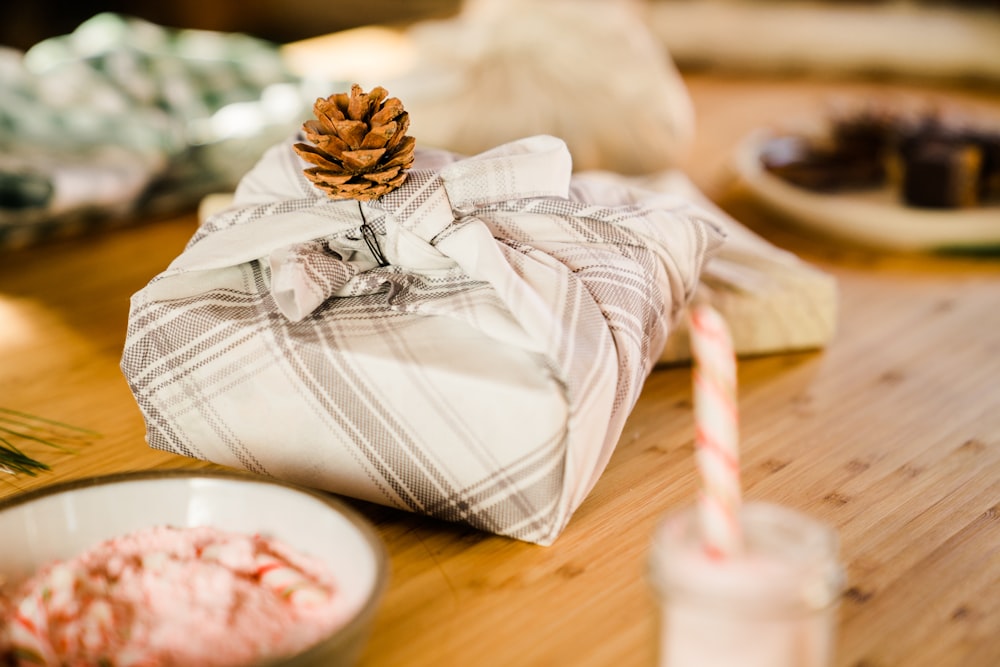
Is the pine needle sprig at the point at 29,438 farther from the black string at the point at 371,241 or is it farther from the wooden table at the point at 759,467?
the black string at the point at 371,241

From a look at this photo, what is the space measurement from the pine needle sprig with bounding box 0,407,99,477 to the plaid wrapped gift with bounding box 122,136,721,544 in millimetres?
149

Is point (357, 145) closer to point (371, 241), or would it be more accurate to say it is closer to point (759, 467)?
point (371, 241)

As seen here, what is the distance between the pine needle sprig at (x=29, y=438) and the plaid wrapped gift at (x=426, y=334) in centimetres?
15

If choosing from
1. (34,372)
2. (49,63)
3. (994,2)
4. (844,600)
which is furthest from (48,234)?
(994,2)

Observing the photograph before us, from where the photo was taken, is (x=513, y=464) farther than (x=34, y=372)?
No

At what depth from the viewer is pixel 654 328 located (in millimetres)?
1011

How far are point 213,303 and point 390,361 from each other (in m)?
0.20

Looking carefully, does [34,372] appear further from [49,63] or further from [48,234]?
[49,63]

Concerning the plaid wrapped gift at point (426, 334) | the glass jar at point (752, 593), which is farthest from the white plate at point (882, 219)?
the glass jar at point (752, 593)

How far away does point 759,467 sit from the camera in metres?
1.07

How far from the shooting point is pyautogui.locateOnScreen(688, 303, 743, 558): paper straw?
625 mm

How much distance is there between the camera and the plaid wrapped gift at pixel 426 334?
874 millimetres

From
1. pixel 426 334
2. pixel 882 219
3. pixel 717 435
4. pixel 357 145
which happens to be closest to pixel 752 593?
pixel 717 435

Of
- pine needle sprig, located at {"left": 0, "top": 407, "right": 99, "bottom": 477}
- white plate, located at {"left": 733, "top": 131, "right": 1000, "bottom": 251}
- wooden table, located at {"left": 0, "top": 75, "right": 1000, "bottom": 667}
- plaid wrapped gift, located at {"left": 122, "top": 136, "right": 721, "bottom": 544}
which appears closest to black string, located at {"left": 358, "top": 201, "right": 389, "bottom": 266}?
plaid wrapped gift, located at {"left": 122, "top": 136, "right": 721, "bottom": 544}
